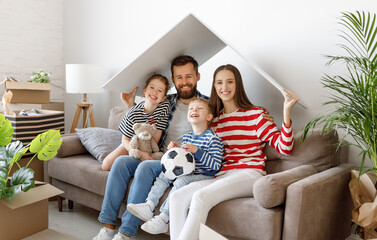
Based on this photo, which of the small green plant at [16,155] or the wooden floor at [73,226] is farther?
the wooden floor at [73,226]

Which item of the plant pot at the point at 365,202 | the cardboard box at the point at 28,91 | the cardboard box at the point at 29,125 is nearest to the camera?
the plant pot at the point at 365,202

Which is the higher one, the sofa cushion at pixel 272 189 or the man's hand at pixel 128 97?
the man's hand at pixel 128 97

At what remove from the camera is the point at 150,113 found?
8.09 feet

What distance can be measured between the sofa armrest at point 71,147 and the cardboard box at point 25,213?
1.59ft

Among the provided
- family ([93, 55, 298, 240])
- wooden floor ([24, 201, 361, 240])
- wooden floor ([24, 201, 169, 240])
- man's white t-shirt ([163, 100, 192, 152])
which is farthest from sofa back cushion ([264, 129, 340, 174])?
wooden floor ([24, 201, 169, 240])

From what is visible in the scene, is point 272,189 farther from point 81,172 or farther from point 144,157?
point 81,172

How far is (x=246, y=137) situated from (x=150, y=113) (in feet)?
2.41

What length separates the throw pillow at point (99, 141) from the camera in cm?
263

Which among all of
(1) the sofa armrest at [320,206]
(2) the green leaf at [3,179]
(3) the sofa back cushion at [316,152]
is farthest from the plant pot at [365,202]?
(2) the green leaf at [3,179]

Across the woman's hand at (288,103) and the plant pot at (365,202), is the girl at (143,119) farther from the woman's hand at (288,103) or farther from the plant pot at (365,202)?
the plant pot at (365,202)

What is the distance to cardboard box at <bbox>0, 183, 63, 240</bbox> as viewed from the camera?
6.62 feet

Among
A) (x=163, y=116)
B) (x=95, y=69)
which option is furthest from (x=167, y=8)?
(x=163, y=116)

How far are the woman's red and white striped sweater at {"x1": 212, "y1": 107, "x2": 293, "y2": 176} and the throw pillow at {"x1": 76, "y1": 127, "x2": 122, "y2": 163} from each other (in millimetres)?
943

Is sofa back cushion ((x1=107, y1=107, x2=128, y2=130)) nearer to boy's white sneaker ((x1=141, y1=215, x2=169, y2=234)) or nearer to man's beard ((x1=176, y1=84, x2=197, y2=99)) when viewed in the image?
man's beard ((x1=176, y1=84, x2=197, y2=99))
